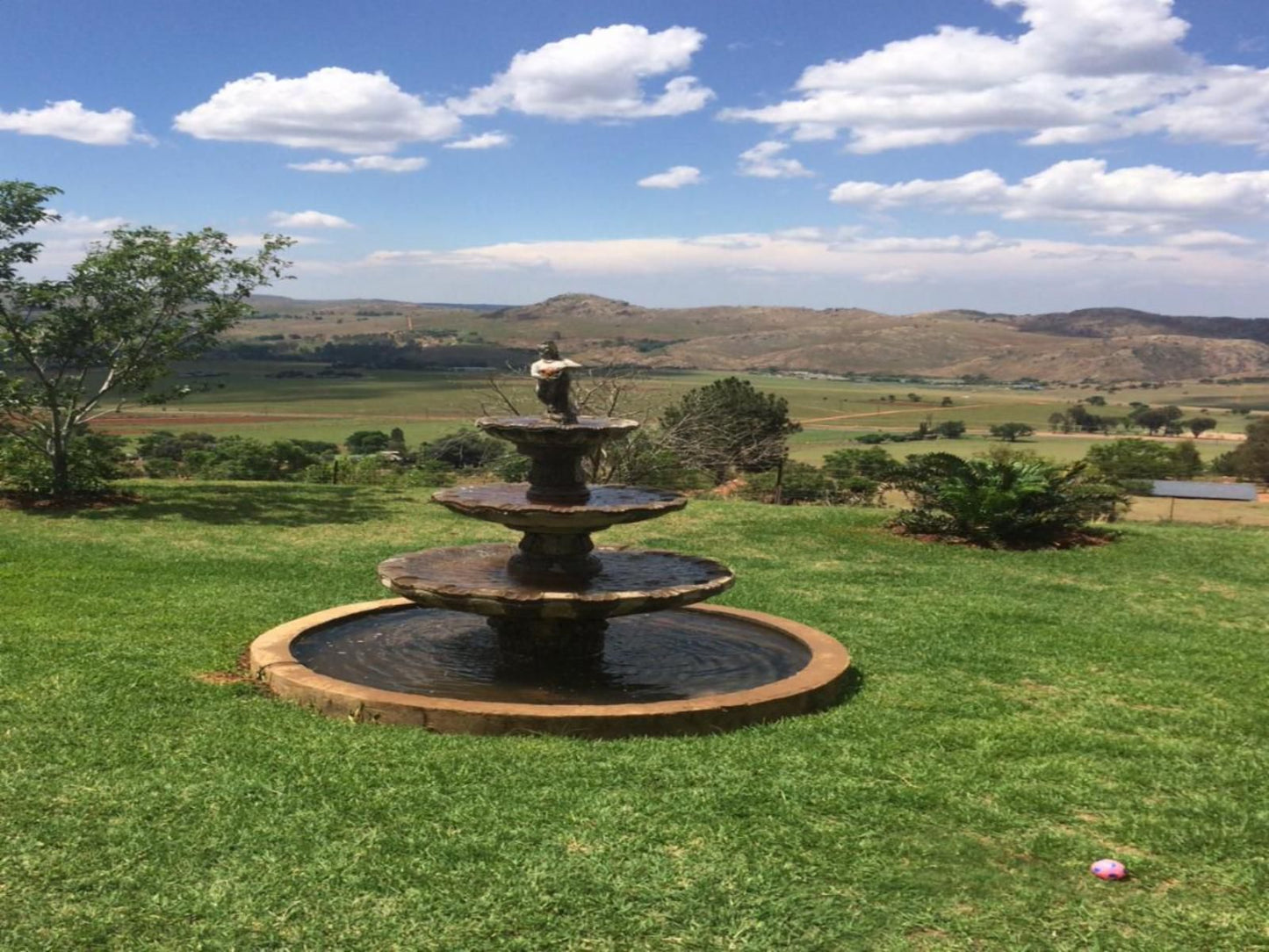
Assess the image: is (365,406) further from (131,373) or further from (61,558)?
(61,558)

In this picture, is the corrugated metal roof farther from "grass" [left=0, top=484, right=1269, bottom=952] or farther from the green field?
"grass" [left=0, top=484, right=1269, bottom=952]

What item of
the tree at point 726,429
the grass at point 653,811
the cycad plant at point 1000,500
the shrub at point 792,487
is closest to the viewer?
the grass at point 653,811

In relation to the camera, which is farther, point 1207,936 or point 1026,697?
point 1026,697

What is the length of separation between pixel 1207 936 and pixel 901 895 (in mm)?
1126

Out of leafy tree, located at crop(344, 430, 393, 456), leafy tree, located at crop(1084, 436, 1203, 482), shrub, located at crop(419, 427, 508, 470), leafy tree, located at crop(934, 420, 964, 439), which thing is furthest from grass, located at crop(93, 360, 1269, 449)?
leafy tree, located at crop(1084, 436, 1203, 482)

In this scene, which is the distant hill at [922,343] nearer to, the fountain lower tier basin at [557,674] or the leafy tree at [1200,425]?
the leafy tree at [1200,425]

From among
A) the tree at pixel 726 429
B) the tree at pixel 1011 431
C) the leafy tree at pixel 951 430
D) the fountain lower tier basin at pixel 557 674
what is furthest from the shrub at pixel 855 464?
the leafy tree at pixel 951 430

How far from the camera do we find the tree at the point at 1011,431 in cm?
5873

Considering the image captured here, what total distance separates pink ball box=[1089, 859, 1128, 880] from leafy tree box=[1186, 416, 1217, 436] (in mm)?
68468

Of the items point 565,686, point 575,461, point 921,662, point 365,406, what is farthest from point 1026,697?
point 365,406

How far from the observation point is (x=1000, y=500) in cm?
1405

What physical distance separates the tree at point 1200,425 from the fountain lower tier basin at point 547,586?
66.0 m

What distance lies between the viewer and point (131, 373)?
54.5ft

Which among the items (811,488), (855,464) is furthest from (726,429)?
(855,464)
